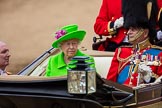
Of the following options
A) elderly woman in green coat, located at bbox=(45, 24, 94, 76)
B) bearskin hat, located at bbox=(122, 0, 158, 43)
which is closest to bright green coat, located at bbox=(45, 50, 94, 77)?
elderly woman in green coat, located at bbox=(45, 24, 94, 76)

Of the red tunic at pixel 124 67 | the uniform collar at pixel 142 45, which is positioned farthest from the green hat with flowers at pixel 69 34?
the uniform collar at pixel 142 45

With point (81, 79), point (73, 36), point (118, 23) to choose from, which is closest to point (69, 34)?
point (73, 36)

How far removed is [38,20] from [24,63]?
1.95m

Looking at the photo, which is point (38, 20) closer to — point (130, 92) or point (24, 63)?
point (24, 63)

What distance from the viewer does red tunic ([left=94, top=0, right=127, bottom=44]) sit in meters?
5.22

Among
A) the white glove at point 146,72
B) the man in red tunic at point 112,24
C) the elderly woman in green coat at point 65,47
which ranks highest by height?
the man in red tunic at point 112,24

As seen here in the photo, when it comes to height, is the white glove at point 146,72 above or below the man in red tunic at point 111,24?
below

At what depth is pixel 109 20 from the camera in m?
5.34

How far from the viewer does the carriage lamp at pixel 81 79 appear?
9.87 feet

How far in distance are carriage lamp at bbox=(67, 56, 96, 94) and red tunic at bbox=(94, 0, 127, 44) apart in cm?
217

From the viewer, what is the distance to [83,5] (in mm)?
13914

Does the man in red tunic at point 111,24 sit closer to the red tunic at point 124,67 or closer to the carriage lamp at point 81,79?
the red tunic at point 124,67

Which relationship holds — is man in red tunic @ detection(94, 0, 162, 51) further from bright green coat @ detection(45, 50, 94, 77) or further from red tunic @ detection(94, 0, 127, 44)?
bright green coat @ detection(45, 50, 94, 77)

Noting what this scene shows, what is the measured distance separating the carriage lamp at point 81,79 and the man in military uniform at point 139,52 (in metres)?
1.06
